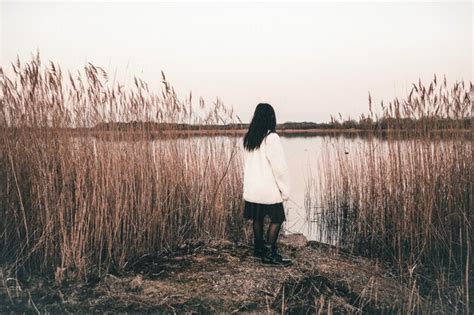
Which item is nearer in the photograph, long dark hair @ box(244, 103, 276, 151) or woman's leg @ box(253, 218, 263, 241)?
long dark hair @ box(244, 103, 276, 151)

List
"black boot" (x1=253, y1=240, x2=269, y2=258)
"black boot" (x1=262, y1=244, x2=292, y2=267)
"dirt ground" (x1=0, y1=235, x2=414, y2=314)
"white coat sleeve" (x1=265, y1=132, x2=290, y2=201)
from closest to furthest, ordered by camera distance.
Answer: "dirt ground" (x1=0, y1=235, x2=414, y2=314), "white coat sleeve" (x1=265, y1=132, x2=290, y2=201), "black boot" (x1=262, y1=244, x2=292, y2=267), "black boot" (x1=253, y1=240, x2=269, y2=258)

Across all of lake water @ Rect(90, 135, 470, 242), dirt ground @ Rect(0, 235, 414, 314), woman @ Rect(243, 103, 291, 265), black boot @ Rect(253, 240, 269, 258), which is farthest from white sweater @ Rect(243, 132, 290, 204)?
lake water @ Rect(90, 135, 470, 242)

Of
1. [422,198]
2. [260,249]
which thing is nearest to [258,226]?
[260,249]

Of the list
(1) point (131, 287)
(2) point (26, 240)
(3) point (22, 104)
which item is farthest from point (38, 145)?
(1) point (131, 287)

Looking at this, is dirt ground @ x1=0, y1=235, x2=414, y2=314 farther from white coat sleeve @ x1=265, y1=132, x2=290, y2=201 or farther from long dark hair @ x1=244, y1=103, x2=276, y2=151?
long dark hair @ x1=244, y1=103, x2=276, y2=151

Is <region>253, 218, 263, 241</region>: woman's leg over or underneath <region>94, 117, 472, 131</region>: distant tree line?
underneath

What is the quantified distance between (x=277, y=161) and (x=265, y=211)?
0.46 metres

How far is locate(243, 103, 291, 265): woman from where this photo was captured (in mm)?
3357

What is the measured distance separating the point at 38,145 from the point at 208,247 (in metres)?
1.79

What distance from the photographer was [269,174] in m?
3.40

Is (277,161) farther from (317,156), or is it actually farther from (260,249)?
(317,156)

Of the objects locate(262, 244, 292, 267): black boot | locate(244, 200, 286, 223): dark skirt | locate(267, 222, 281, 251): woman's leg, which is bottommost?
locate(262, 244, 292, 267): black boot

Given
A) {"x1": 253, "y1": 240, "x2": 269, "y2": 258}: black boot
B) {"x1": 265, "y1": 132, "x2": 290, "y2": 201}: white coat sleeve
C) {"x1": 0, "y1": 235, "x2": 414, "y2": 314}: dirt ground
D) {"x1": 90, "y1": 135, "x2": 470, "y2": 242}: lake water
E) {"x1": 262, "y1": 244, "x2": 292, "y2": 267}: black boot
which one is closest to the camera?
{"x1": 0, "y1": 235, "x2": 414, "y2": 314}: dirt ground

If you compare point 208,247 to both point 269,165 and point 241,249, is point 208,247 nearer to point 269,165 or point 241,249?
point 241,249
